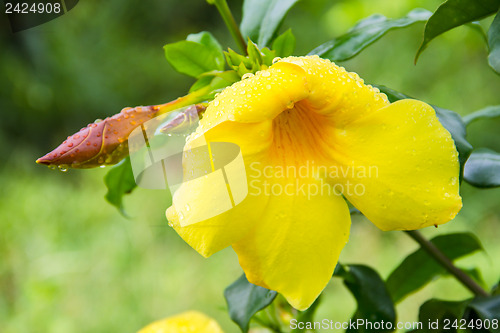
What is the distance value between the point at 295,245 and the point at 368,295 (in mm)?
268

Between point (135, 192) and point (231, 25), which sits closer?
point (231, 25)

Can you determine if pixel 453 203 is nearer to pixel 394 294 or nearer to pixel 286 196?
pixel 286 196

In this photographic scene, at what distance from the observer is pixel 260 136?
42 cm

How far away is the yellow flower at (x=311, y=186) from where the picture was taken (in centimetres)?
38

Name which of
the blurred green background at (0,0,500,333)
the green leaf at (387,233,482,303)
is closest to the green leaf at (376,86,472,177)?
the green leaf at (387,233,482,303)

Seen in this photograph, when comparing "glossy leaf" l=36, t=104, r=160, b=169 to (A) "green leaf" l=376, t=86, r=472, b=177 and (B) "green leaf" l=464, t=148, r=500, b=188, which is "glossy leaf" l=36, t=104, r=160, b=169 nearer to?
(A) "green leaf" l=376, t=86, r=472, b=177

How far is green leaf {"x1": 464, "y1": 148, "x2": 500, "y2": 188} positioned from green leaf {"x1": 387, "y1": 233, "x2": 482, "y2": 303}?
0.46 ft

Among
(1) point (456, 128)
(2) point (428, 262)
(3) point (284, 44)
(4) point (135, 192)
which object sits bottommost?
(4) point (135, 192)

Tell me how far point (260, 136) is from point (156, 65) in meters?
4.39

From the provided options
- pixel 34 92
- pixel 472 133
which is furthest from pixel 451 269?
pixel 34 92

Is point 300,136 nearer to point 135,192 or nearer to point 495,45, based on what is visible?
point 495,45

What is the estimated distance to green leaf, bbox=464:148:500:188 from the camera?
560 mm
